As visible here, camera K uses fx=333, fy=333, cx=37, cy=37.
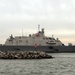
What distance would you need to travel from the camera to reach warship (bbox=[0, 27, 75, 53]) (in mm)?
91069

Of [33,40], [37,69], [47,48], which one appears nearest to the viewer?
[37,69]

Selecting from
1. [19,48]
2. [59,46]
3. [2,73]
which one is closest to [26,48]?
[19,48]

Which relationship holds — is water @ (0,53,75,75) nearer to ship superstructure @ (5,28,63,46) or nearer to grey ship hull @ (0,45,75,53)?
grey ship hull @ (0,45,75,53)

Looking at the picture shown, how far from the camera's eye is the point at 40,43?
95.4 meters

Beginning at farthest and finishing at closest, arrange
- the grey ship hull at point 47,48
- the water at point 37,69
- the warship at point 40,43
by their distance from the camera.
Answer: the warship at point 40,43, the grey ship hull at point 47,48, the water at point 37,69

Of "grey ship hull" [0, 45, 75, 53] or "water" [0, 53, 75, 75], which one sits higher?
"grey ship hull" [0, 45, 75, 53]

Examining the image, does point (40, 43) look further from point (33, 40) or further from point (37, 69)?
point (37, 69)

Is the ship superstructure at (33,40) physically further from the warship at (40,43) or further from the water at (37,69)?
the water at (37,69)

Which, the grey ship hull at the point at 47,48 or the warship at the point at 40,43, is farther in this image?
the warship at the point at 40,43

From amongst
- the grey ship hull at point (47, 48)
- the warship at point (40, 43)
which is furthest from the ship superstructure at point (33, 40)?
the grey ship hull at point (47, 48)

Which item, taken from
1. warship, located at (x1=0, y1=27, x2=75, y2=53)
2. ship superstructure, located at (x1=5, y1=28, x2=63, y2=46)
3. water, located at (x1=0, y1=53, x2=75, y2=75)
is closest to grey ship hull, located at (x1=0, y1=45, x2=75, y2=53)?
warship, located at (x1=0, y1=27, x2=75, y2=53)

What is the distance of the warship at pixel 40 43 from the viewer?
91.1 meters

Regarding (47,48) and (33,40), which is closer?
(47,48)

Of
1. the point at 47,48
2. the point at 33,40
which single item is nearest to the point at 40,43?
the point at 33,40
